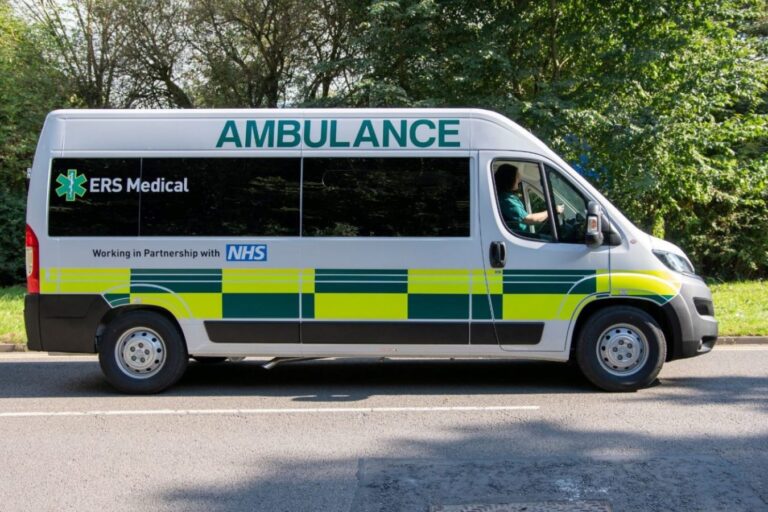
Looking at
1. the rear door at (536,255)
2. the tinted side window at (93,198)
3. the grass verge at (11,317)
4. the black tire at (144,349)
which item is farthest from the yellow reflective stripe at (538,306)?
the grass verge at (11,317)

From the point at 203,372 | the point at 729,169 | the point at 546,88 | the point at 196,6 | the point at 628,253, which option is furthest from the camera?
the point at 196,6

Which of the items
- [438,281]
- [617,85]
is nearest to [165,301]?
[438,281]

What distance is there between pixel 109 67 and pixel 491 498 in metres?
18.2

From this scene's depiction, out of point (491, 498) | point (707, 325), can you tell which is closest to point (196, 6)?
point (707, 325)

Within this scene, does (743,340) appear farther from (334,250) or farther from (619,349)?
(334,250)

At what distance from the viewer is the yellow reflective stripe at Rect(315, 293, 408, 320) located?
23.2 ft

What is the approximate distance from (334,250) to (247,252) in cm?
79

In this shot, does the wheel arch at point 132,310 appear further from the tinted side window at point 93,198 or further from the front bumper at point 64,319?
the tinted side window at point 93,198

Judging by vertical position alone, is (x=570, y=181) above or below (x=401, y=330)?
above

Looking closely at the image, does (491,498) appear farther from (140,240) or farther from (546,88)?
(546,88)

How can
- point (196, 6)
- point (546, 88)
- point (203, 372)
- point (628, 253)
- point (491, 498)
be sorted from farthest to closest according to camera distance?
point (196, 6) → point (546, 88) → point (203, 372) → point (628, 253) → point (491, 498)

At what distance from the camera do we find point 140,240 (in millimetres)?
7188

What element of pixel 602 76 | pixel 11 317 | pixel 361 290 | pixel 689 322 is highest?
pixel 602 76

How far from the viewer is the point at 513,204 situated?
708 centimetres
